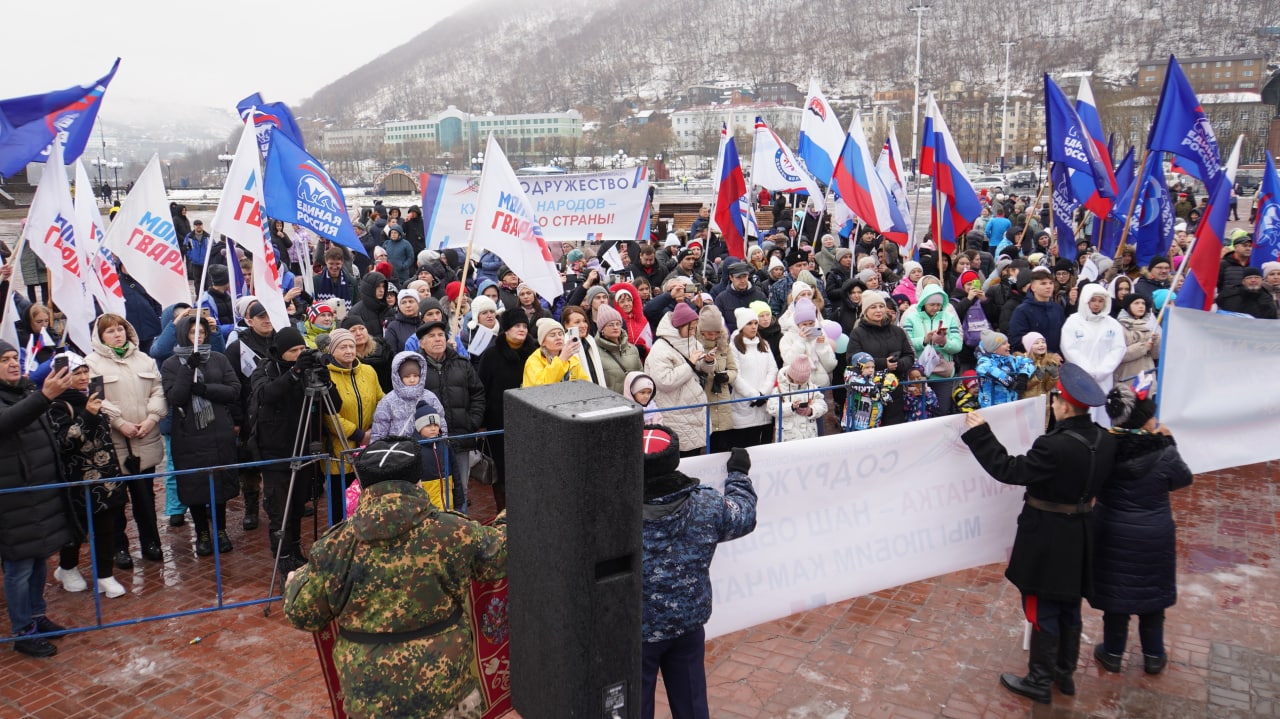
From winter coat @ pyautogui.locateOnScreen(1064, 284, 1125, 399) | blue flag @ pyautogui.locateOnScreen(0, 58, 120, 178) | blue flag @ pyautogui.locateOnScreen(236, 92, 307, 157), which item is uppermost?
blue flag @ pyautogui.locateOnScreen(236, 92, 307, 157)

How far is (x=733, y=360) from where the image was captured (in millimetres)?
7074

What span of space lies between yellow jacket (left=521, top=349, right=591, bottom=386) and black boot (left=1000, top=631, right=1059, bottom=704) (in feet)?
10.2

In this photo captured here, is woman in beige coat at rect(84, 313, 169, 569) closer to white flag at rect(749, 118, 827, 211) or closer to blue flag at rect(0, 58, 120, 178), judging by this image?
blue flag at rect(0, 58, 120, 178)

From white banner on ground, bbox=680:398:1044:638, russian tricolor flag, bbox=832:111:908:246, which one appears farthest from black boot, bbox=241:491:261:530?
russian tricolor flag, bbox=832:111:908:246

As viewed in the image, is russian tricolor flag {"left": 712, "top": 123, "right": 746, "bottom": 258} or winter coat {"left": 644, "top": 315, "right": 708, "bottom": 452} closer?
winter coat {"left": 644, "top": 315, "right": 708, "bottom": 452}

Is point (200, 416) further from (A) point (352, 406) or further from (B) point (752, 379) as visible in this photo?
(B) point (752, 379)

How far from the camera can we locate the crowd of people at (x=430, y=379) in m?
5.46

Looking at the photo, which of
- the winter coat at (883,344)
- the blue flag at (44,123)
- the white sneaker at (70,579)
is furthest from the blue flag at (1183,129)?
the white sneaker at (70,579)

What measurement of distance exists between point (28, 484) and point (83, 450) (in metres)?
0.51

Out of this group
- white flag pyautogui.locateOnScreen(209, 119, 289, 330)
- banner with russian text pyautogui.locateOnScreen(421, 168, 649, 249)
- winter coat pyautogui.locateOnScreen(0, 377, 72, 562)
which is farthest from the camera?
banner with russian text pyautogui.locateOnScreen(421, 168, 649, 249)

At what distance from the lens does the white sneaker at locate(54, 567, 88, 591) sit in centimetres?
593

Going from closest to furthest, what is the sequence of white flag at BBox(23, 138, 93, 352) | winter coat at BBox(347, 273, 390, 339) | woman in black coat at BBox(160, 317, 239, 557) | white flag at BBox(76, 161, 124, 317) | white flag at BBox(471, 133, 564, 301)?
1. woman in black coat at BBox(160, 317, 239, 557)
2. white flag at BBox(23, 138, 93, 352)
3. white flag at BBox(76, 161, 124, 317)
4. white flag at BBox(471, 133, 564, 301)
5. winter coat at BBox(347, 273, 390, 339)

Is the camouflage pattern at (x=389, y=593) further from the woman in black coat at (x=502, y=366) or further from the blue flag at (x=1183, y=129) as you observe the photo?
the blue flag at (x=1183, y=129)

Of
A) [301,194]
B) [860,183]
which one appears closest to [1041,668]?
[301,194]
